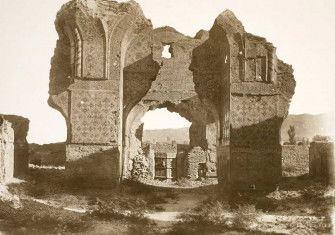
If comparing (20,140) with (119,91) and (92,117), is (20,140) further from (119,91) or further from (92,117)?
(119,91)

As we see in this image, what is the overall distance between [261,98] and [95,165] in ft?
16.2

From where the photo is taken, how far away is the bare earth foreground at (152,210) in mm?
7250

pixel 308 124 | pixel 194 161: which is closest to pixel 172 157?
pixel 194 161

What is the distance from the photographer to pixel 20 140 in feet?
42.4

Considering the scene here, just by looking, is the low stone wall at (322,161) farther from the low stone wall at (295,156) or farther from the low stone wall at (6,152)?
the low stone wall at (295,156)

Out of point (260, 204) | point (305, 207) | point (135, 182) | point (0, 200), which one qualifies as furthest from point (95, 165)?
point (305, 207)

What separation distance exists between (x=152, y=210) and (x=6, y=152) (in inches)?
165

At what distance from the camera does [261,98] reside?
11.5 m

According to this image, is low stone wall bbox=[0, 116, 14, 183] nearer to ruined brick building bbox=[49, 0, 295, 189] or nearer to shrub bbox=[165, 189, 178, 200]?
ruined brick building bbox=[49, 0, 295, 189]

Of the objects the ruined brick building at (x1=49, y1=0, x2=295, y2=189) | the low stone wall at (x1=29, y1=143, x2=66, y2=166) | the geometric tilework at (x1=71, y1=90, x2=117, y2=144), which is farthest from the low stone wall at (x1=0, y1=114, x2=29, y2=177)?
the low stone wall at (x1=29, y1=143, x2=66, y2=166)

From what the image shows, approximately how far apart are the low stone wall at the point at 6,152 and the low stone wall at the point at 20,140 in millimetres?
800

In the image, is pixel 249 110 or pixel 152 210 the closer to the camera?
pixel 152 210

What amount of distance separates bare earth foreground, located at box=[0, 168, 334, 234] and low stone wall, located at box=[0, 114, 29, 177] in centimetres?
68

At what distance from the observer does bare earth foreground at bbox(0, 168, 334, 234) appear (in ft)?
23.8
